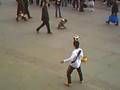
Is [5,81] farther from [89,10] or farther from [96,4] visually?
[96,4]

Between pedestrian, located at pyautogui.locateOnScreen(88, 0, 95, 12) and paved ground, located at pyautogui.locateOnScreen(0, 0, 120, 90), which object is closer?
paved ground, located at pyautogui.locateOnScreen(0, 0, 120, 90)

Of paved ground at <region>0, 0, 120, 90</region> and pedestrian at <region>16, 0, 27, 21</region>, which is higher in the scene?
pedestrian at <region>16, 0, 27, 21</region>

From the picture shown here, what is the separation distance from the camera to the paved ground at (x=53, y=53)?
10742 millimetres

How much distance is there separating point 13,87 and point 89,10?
1383 cm

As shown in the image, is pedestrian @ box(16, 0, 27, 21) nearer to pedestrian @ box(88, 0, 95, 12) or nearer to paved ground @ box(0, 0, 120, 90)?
paved ground @ box(0, 0, 120, 90)

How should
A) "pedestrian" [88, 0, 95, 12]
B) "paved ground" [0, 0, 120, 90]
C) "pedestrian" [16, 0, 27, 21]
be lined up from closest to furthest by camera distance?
"paved ground" [0, 0, 120, 90] < "pedestrian" [16, 0, 27, 21] < "pedestrian" [88, 0, 95, 12]

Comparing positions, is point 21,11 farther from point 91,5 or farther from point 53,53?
point 53,53

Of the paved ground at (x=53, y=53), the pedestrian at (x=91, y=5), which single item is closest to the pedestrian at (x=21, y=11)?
the paved ground at (x=53, y=53)

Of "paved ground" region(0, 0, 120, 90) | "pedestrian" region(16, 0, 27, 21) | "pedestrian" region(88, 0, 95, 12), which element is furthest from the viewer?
"pedestrian" region(88, 0, 95, 12)

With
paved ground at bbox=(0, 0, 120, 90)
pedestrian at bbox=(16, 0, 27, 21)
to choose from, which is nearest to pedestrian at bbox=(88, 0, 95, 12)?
paved ground at bbox=(0, 0, 120, 90)

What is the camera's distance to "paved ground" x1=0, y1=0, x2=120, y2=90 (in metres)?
10.7

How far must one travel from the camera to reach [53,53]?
1362cm

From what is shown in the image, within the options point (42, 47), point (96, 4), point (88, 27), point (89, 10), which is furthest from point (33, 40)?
point (96, 4)

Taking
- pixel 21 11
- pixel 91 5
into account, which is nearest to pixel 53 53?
pixel 21 11
